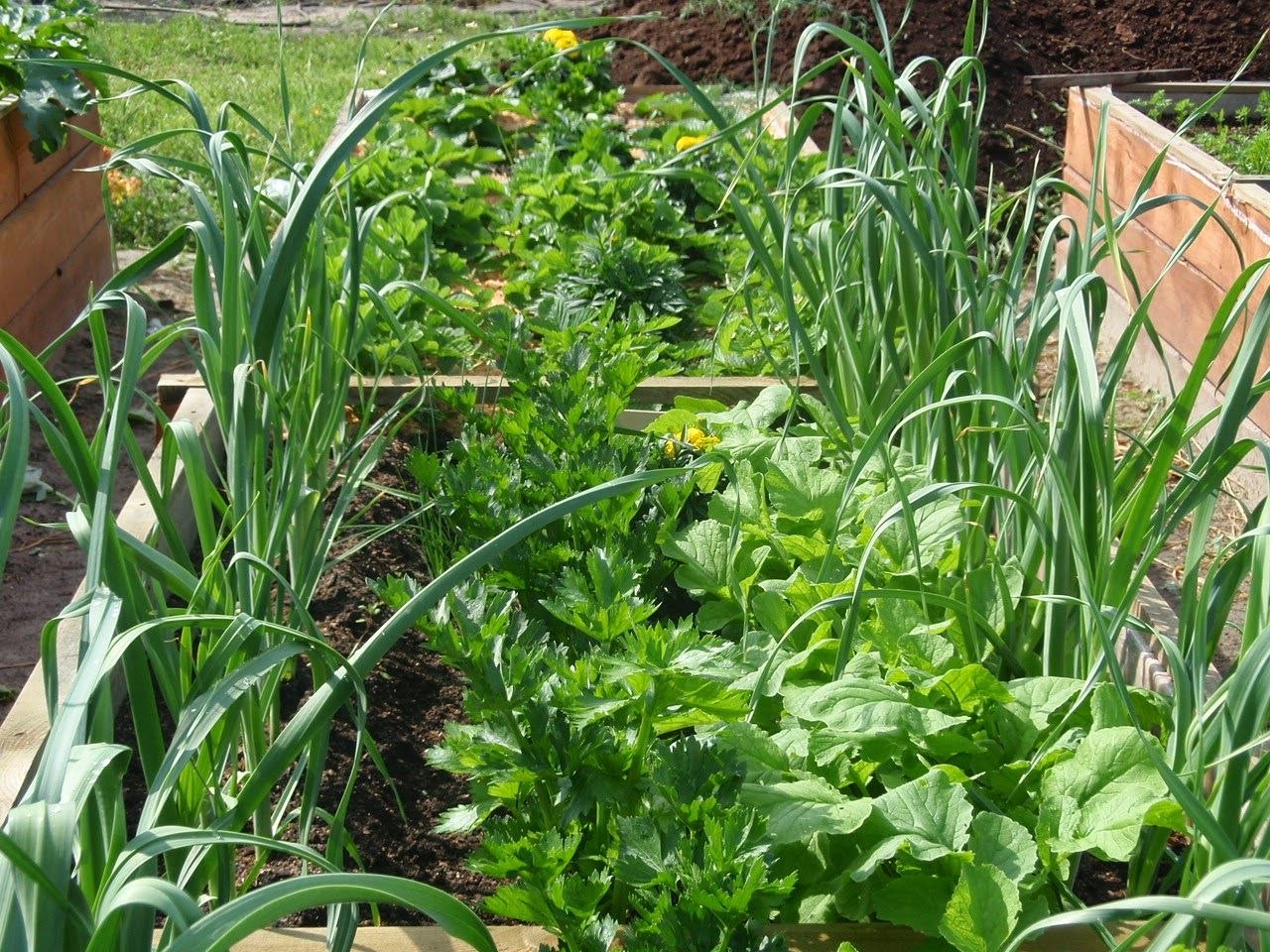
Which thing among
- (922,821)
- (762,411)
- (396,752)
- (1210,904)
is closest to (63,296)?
(762,411)

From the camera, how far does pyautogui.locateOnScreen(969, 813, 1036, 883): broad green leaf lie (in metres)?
1.25

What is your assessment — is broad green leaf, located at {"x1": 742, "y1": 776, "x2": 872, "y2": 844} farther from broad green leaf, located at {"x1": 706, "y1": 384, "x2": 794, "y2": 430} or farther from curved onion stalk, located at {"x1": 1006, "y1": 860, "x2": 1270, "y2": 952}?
broad green leaf, located at {"x1": 706, "y1": 384, "x2": 794, "y2": 430}

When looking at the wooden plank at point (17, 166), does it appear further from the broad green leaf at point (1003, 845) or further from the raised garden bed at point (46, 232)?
the broad green leaf at point (1003, 845)

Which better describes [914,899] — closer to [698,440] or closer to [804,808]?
[804,808]

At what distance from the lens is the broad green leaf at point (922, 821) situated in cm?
126

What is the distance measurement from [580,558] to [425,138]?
104 inches

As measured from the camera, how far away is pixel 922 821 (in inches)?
50.7

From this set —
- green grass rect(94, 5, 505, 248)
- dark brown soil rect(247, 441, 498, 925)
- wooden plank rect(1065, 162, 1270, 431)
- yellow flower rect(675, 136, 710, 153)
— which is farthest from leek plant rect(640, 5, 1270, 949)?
green grass rect(94, 5, 505, 248)

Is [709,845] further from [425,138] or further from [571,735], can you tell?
[425,138]

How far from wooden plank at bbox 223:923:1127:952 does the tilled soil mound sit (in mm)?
4311

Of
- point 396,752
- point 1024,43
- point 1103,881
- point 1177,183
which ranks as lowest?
point 1103,881

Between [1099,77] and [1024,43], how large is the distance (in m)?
0.74

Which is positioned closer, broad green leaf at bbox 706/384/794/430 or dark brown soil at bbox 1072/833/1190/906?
dark brown soil at bbox 1072/833/1190/906

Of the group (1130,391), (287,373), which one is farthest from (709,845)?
(1130,391)
